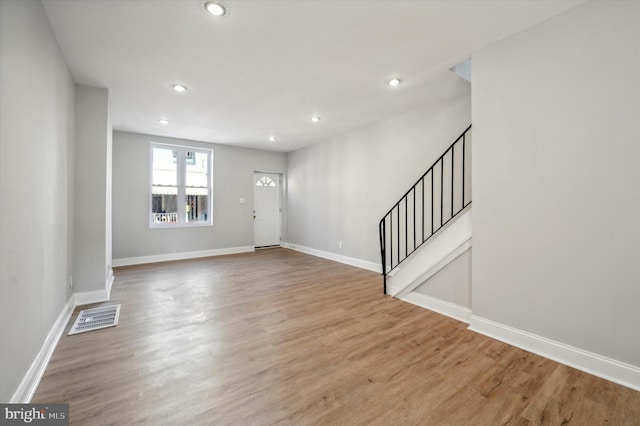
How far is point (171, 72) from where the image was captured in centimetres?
301

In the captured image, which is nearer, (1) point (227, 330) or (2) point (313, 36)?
(2) point (313, 36)

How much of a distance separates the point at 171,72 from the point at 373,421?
3819 millimetres

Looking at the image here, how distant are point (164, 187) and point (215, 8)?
491cm

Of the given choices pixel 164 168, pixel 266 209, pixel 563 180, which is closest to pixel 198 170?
pixel 164 168

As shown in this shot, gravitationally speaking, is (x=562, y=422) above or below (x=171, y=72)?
below

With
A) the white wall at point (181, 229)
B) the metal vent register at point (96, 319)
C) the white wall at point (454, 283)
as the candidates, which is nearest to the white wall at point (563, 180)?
the white wall at point (454, 283)

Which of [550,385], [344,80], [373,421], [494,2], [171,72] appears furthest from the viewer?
Result: [344,80]

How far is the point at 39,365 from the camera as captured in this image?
1.94 meters

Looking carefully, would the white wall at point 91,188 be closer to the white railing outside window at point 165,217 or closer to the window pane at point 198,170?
the white railing outside window at point 165,217

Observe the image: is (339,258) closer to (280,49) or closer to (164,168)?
(280,49)

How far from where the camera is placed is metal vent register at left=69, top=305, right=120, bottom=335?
2.70 m

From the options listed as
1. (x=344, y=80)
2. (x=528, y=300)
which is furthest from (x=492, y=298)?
(x=344, y=80)

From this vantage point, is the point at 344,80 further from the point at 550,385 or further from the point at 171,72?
the point at 550,385

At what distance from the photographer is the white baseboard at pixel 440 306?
2885 mm
